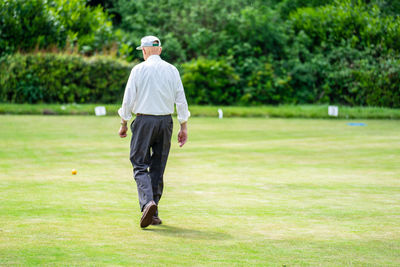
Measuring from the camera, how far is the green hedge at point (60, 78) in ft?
86.3

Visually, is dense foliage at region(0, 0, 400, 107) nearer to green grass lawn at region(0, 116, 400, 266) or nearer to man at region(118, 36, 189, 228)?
green grass lawn at region(0, 116, 400, 266)

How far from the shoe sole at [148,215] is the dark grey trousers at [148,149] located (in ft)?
0.76

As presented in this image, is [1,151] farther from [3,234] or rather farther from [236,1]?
[236,1]

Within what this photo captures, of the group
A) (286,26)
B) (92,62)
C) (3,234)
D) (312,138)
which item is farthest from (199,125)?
(3,234)

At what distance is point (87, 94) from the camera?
27469mm

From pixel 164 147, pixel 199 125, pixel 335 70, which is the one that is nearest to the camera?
pixel 164 147

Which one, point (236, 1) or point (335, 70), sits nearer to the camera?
point (335, 70)

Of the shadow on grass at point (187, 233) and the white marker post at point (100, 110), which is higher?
the shadow on grass at point (187, 233)

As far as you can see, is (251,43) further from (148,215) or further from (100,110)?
(148,215)

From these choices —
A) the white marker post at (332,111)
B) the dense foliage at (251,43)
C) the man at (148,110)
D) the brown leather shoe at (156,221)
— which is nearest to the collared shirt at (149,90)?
the man at (148,110)

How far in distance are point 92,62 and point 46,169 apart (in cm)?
1569

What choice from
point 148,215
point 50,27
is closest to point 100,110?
point 50,27

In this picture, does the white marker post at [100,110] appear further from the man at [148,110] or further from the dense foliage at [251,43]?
the man at [148,110]

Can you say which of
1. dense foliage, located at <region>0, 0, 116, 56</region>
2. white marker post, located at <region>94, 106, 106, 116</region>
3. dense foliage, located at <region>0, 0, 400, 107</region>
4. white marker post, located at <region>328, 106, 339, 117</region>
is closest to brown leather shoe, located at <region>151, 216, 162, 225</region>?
white marker post, located at <region>94, 106, 106, 116</region>
